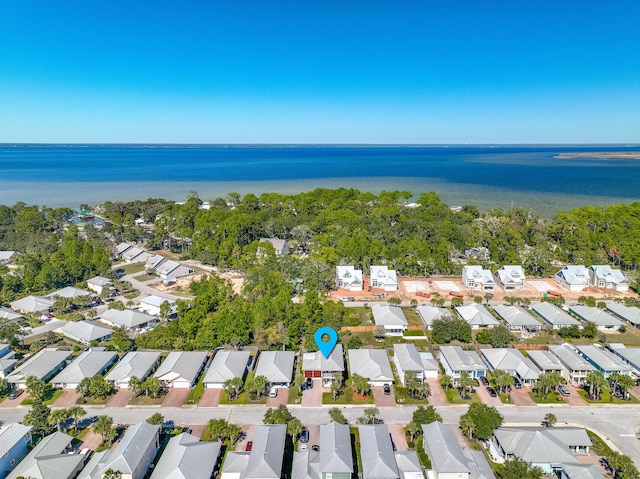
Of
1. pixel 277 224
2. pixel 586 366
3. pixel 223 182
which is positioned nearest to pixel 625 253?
pixel 586 366

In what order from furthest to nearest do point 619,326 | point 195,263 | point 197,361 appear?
1. point 195,263
2. point 619,326
3. point 197,361

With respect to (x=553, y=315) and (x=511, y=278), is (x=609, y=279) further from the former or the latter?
(x=553, y=315)

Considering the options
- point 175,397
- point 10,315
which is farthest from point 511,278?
point 10,315

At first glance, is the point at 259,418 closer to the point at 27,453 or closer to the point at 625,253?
the point at 27,453

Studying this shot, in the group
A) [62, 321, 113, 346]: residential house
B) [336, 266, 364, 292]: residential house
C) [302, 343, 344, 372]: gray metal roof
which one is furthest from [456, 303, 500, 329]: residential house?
[62, 321, 113, 346]: residential house

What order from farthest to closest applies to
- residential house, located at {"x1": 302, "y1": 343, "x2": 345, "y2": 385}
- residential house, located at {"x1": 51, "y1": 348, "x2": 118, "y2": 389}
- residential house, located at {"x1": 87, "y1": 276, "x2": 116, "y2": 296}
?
residential house, located at {"x1": 87, "y1": 276, "x2": 116, "y2": 296}, residential house, located at {"x1": 302, "y1": 343, "x2": 345, "y2": 385}, residential house, located at {"x1": 51, "y1": 348, "x2": 118, "y2": 389}

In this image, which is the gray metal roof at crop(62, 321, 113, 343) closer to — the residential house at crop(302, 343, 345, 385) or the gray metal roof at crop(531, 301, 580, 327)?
the residential house at crop(302, 343, 345, 385)
